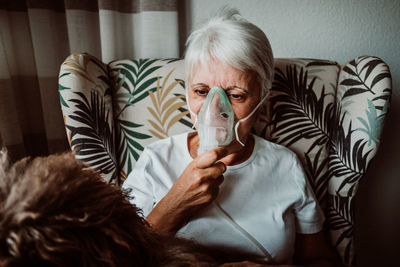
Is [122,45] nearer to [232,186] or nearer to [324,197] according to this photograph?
[232,186]

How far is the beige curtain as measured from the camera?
109 cm

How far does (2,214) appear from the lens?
11.2 inches

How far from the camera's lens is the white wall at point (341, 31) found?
1.15m

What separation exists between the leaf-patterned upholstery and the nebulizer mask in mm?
227

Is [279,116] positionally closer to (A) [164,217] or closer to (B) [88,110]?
(A) [164,217]

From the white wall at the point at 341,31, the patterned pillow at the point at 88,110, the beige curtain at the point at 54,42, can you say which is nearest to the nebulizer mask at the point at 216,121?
the patterned pillow at the point at 88,110

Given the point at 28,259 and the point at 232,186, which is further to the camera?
the point at 232,186

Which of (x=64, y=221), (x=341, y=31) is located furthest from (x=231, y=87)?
(x=341, y=31)

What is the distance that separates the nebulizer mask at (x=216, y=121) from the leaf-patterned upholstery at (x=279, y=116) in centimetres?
23

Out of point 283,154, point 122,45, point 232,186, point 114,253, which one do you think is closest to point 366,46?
point 283,154

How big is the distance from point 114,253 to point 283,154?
722 millimetres

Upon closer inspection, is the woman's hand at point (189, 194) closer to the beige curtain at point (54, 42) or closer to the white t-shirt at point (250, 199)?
the white t-shirt at point (250, 199)

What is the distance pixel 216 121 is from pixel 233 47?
22 centimetres

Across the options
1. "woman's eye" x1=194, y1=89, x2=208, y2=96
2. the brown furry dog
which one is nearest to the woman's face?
"woman's eye" x1=194, y1=89, x2=208, y2=96
